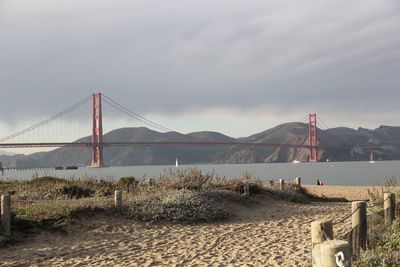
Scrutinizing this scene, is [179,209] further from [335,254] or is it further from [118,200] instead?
[335,254]

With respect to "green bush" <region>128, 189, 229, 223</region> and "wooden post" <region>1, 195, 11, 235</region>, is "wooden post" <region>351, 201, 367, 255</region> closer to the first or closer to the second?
"green bush" <region>128, 189, 229, 223</region>

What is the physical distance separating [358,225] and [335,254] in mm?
2373

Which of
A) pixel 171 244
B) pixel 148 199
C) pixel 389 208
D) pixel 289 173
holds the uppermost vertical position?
pixel 389 208

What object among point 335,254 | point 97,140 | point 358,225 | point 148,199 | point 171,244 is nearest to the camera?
point 335,254

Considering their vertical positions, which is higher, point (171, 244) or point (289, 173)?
point (171, 244)

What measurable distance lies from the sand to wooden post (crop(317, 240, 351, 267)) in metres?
3.53

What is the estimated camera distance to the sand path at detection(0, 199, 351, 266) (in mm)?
7895

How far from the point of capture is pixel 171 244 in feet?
30.9

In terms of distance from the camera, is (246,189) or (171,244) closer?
(171,244)

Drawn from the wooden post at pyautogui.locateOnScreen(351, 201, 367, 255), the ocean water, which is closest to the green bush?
the wooden post at pyautogui.locateOnScreen(351, 201, 367, 255)

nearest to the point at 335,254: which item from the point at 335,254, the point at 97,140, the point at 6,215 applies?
the point at 335,254

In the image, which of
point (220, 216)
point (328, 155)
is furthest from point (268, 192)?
point (328, 155)

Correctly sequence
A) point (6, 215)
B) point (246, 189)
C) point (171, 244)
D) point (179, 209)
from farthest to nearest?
point (246, 189) → point (179, 209) → point (6, 215) → point (171, 244)

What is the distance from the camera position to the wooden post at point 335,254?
377 centimetres
